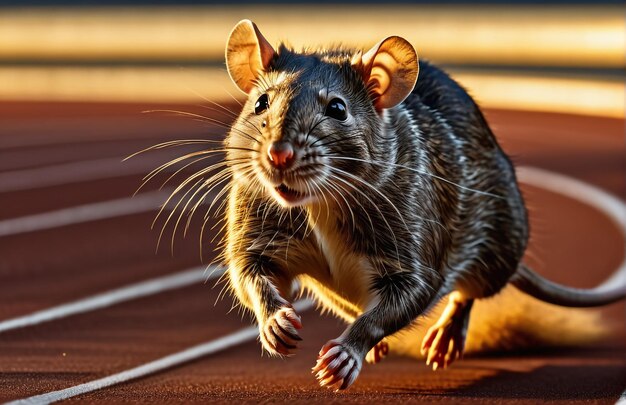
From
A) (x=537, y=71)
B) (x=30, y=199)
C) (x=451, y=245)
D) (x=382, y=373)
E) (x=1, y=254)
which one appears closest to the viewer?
(x=451, y=245)

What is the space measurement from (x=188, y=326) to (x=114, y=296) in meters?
0.87

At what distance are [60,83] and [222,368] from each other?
58.9 feet

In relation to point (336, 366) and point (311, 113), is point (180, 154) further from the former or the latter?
point (336, 366)

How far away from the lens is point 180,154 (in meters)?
17.6

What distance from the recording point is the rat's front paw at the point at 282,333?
19.1 feet

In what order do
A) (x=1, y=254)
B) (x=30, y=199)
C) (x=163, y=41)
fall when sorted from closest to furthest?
1. (x=1, y=254)
2. (x=30, y=199)
3. (x=163, y=41)

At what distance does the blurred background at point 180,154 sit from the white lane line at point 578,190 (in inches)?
3.7

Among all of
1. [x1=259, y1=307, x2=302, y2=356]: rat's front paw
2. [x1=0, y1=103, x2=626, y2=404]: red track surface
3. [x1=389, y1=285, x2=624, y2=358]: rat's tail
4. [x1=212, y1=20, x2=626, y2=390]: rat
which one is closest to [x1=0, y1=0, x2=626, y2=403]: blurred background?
[x1=0, y1=103, x2=626, y2=404]: red track surface

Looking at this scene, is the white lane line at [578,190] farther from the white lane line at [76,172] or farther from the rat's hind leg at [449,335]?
the rat's hind leg at [449,335]

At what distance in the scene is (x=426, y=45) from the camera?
2245 centimetres

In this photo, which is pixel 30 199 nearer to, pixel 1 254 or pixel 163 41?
pixel 1 254

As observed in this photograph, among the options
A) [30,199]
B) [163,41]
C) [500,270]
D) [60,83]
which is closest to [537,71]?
[163,41]

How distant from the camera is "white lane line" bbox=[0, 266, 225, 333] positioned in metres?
8.45

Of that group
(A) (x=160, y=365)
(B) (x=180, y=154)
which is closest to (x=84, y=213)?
(B) (x=180, y=154)
